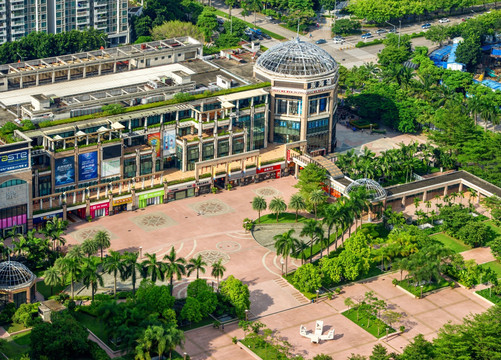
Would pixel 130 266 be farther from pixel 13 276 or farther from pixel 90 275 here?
pixel 13 276

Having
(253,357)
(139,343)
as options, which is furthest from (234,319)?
(139,343)

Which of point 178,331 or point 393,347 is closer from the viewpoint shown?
point 178,331

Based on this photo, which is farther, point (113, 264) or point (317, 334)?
point (113, 264)

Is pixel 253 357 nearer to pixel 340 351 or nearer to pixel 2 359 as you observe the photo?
pixel 340 351

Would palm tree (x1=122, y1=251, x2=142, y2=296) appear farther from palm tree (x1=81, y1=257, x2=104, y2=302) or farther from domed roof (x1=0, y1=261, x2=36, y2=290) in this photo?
domed roof (x1=0, y1=261, x2=36, y2=290)

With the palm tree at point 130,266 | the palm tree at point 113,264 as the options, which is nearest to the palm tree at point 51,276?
the palm tree at point 113,264

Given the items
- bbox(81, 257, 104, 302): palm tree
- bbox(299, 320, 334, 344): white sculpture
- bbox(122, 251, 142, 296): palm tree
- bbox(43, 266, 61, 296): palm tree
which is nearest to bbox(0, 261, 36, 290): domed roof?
bbox(43, 266, 61, 296): palm tree

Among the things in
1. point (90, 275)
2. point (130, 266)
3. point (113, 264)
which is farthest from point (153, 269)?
point (90, 275)

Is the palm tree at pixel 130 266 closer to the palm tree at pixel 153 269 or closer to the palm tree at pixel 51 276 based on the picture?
the palm tree at pixel 153 269
